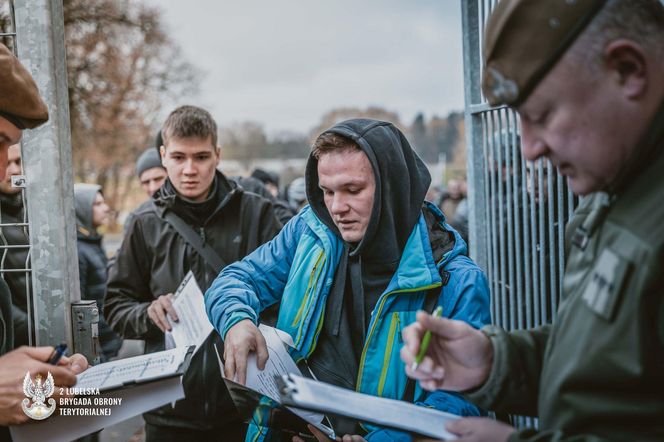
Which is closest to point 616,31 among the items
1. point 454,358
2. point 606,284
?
point 606,284

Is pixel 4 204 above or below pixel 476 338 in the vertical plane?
above

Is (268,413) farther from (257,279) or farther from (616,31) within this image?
(616,31)

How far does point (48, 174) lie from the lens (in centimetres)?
212

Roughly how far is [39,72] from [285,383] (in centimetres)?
148

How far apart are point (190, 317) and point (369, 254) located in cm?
98

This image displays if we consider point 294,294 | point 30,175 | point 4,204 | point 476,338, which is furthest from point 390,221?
point 4,204

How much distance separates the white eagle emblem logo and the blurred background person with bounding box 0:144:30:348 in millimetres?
583

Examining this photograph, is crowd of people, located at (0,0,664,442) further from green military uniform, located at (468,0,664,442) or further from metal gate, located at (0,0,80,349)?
metal gate, located at (0,0,80,349)

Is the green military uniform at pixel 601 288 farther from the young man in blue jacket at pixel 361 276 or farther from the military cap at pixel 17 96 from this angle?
the military cap at pixel 17 96

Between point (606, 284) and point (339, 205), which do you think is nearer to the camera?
point (606, 284)

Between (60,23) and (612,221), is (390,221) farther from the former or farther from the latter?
(60,23)

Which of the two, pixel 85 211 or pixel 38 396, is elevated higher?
pixel 85 211

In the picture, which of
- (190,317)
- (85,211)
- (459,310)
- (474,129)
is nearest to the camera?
(459,310)

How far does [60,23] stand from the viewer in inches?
85.6
